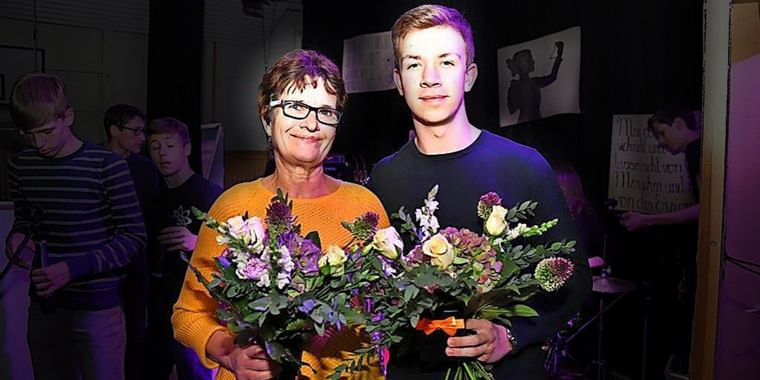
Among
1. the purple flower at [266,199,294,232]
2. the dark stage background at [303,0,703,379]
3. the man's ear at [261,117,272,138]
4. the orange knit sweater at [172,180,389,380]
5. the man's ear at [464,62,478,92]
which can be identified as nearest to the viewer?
the purple flower at [266,199,294,232]

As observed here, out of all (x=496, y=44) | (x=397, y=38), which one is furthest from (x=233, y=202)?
(x=496, y=44)

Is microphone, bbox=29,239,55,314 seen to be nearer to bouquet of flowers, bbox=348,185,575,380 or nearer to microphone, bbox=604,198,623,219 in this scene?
bouquet of flowers, bbox=348,185,575,380

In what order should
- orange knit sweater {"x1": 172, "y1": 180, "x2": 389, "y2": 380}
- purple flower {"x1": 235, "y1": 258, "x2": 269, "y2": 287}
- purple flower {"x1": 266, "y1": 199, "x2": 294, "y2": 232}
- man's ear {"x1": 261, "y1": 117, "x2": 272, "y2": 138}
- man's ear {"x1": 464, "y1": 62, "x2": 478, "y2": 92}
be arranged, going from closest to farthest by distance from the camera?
purple flower {"x1": 235, "y1": 258, "x2": 269, "y2": 287} < purple flower {"x1": 266, "y1": 199, "x2": 294, "y2": 232} < orange knit sweater {"x1": 172, "y1": 180, "x2": 389, "y2": 380} < man's ear {"x1": 261, "y1": 117, "x2": 272, "y2": 138} < man's ear {"x1": 464, "y1": 62, "x2": 478, "y2": 92}

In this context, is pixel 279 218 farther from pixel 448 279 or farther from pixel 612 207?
pixel 612 207

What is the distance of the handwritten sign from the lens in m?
2.03

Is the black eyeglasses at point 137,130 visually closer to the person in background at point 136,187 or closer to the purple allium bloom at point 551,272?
the person in background at point 136,187

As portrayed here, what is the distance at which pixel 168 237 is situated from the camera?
86.4 inches

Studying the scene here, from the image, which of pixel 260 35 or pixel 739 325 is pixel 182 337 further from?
pixel 739 325

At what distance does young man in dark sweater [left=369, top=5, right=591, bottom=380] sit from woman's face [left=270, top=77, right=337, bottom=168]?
0.24m

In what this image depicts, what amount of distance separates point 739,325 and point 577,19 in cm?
101

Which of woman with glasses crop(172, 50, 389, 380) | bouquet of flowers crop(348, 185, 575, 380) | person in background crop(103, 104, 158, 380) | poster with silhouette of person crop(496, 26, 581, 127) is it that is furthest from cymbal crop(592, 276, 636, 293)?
person in background crop(103, 104, 158, 380)

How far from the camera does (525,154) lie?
1809mm

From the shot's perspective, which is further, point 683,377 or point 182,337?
point 683,377

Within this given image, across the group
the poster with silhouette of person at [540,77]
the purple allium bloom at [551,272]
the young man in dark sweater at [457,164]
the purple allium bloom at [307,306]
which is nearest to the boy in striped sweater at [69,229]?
the young man in dark sweater at [457,164]
